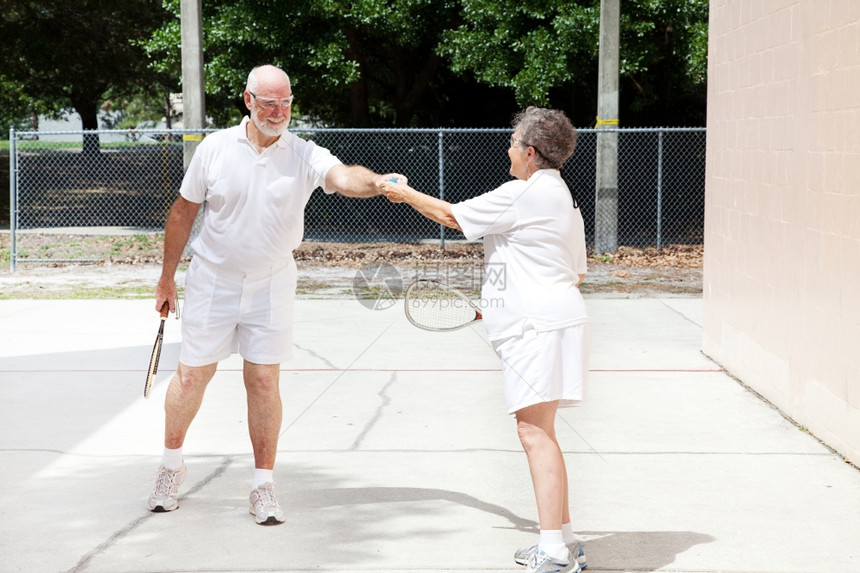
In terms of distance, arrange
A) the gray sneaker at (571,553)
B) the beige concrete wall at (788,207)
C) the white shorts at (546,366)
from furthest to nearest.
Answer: the beige concrete wall at (788,207), the gray sneaker at (571,553), the white shorts at (546,366)

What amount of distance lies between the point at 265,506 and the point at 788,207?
3.93 meters

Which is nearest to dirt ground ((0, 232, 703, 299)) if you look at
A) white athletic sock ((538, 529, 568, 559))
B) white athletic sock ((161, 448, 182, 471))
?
white athletic sock ((161, 448, 182, 471))

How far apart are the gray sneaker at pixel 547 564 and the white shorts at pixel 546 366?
1.83 feet

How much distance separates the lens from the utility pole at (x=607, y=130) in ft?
50.1

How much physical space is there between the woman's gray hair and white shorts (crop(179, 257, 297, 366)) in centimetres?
138

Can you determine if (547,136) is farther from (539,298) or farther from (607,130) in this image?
(607,130)

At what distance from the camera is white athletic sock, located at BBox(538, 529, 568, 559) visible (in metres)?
4.09

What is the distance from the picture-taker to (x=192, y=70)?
14875 mm

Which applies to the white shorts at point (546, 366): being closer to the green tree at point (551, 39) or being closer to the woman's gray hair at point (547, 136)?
the woman's gray hair at point (547, 136)

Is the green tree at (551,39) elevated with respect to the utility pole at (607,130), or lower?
elevated

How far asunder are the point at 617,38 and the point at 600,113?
1.07 metres

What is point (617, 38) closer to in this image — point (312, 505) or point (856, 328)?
point (856, 328)

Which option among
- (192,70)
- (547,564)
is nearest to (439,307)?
(547,564)

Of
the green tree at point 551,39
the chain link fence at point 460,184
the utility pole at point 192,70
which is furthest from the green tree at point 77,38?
the utility pole at point 192,70
